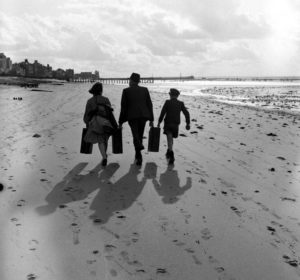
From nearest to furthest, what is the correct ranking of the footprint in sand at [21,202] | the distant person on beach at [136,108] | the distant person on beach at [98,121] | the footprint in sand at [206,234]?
1. the footprint in sand at [206,234]
2. the footprint in sand at [21,202]
3. the distant person on beach at [98,121]
4. the distant person on beach at [136,108]

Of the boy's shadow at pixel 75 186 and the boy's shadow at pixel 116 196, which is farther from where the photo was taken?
the boy's shadow at pixel 75 186

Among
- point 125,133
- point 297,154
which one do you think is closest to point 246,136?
point 297,154

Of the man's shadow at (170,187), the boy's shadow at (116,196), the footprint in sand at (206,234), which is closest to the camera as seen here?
the footprint in sand at (206,234)

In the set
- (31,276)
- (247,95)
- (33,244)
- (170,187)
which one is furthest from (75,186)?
(247,95)

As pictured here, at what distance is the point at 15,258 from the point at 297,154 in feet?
26.4

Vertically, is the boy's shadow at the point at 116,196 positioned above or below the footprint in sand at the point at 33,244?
below

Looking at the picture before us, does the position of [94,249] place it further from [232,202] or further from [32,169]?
[32,169]

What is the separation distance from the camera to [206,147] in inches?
413

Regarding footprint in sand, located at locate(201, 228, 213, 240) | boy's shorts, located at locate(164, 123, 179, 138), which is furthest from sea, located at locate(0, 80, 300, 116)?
footprint in sand, located at locate(201, 228, 213, 240)

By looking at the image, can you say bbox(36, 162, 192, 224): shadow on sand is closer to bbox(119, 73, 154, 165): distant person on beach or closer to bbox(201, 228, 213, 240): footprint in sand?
bbox(119, 73, 154, 165): distant person on beach

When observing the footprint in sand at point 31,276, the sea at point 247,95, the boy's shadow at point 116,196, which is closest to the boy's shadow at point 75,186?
the boy's shadow at point 116,196

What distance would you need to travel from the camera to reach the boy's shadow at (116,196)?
5.40m

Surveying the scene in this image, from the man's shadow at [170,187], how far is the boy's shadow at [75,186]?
970mm

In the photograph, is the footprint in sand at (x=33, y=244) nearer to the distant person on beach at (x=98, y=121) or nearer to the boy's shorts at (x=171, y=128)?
the distant person on beach at (x=98, y=121)
